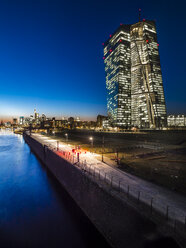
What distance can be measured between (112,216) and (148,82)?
19073cm

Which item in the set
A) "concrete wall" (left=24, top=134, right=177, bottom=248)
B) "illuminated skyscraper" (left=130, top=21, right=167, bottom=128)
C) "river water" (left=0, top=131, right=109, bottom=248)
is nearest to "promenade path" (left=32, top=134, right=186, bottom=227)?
"concrete wall" (left=24, top=134, right=177, bottom=248)

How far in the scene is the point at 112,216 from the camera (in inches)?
489

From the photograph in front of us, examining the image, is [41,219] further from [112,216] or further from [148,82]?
[148,82]

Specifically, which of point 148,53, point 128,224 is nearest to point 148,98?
point 148,53

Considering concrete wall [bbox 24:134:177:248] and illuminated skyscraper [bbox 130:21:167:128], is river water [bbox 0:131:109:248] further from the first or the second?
illuminated skyscraper [bbox 130:21:167:128]

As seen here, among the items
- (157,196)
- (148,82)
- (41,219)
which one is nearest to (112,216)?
(157,196)

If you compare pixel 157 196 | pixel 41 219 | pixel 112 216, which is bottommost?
pixel 41 219

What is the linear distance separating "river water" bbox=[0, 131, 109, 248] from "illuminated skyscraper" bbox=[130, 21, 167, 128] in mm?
167675

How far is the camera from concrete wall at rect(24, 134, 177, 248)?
9.77 m

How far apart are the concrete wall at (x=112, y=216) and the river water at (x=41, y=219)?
161 centimetres

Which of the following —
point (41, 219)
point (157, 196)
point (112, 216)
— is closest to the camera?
point (112, 216)

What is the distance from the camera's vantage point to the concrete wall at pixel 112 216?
977 cm

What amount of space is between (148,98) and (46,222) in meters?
181

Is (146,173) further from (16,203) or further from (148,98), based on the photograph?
(148,98)
